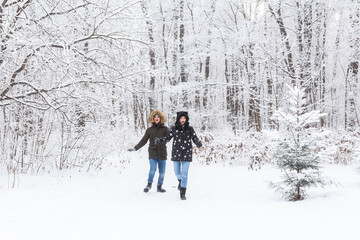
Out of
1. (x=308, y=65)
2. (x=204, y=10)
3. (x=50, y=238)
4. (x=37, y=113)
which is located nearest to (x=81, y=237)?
(x=50, y=238)

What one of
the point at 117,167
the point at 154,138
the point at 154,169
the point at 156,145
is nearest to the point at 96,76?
the point at 154,138

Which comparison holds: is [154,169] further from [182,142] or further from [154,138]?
[182,142]

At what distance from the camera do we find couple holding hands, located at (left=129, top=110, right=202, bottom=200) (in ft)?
18.2

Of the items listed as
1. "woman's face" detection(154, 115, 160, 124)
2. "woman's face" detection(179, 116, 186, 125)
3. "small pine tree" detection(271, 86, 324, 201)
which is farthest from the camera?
"woman's face" detection(154, 115, 160, 124)

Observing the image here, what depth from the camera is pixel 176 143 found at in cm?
562

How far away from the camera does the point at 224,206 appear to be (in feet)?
15.2

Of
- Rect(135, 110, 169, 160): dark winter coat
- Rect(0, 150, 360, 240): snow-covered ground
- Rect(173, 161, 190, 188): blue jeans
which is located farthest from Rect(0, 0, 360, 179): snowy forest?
Rect(173, 161, 190, 188): blue jeans

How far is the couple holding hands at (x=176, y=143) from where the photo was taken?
554 cm

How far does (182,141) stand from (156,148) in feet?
2.16

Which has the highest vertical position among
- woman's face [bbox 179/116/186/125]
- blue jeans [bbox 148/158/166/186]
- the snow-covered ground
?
woman's face [bbox 179/116/186/125]

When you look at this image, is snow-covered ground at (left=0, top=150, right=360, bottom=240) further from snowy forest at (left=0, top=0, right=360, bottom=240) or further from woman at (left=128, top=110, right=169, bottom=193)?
woman at (left=128, top=110, right=169, bottom=193)

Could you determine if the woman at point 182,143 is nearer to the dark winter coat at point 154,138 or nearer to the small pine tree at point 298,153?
the dark winter coat at point 154,138

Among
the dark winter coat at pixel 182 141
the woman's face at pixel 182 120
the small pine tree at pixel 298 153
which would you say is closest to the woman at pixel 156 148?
the dark winter coat at pixel 182 141

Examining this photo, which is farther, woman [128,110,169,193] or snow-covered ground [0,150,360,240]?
woman [128,110,169,193]
